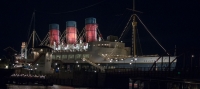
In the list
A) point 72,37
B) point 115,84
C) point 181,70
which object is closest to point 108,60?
point 115,84

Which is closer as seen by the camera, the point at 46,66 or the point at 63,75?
the point at 63,75

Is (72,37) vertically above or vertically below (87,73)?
above

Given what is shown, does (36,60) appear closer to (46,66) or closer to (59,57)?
(46,66)

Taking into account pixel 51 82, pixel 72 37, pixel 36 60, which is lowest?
pixel 51 82

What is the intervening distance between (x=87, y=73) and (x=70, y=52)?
36.4 meters

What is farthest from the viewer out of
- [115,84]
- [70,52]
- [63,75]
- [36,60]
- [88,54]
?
[70,52]

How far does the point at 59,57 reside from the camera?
408 feet

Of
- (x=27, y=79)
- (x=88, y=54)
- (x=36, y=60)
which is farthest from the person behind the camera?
(x=88, y=54)

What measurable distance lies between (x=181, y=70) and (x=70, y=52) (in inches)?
2622

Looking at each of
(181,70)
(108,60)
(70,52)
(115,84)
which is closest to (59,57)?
(70,52)

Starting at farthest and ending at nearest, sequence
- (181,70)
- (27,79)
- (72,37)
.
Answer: (72,37)
(27,79)
(181,70)

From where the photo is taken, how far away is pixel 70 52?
12012 cm

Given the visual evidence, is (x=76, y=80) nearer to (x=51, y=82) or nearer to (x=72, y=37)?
(x=51, y=82)

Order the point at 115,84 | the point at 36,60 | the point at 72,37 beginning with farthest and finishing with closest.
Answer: the point at 72,37, the point at 36,60, the point at 115,84
